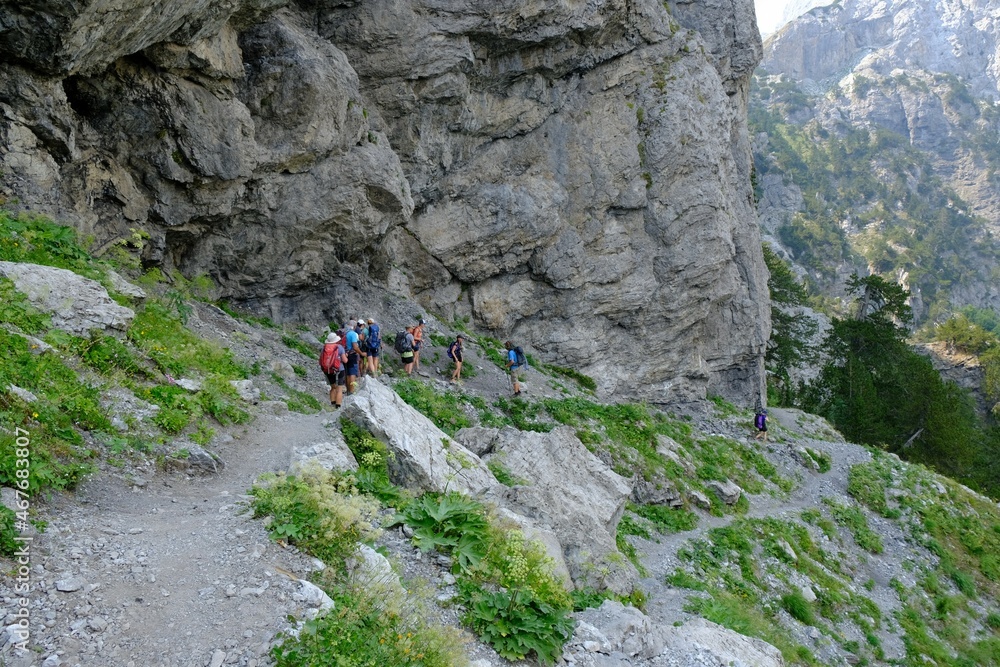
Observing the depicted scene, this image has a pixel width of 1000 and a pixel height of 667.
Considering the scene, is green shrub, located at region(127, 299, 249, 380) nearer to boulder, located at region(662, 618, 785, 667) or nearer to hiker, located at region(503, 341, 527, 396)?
boulder, located at region(662, 618, 785, 667)

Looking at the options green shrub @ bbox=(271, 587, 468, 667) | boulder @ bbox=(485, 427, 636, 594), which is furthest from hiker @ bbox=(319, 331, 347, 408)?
green shrub @ bbox=(271, 587, 468, 667)

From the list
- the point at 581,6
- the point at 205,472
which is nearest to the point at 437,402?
the point at 205,472

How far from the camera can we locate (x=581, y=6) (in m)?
26.1

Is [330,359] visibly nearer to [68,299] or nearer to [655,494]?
[68,299]

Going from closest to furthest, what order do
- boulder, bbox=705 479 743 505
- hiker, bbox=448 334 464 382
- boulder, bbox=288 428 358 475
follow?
boulder, bbox=288 428 358 475 < boulder, bbox=705 479 743 505 < hiker, bbox=448 334 464 382

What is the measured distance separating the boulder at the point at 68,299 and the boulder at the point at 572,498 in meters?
6.90

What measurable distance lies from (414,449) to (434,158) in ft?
64.0

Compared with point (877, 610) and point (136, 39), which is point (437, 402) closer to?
point (136, 39)

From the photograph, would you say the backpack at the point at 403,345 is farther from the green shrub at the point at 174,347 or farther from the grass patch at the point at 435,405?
the green shrub at the point at 174,347

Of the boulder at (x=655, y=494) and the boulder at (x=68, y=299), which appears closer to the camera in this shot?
the boulder at (x=68, y=299)

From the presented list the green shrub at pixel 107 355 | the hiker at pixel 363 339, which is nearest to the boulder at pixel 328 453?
the green shrub at pixel 107 355

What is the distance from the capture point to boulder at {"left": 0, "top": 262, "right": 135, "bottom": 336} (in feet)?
29.8

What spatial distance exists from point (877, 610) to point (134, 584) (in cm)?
1779

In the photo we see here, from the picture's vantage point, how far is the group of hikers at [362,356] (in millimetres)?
13297
